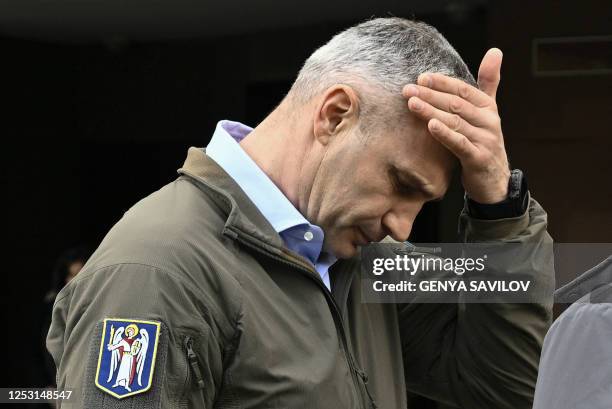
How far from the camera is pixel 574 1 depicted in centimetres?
434

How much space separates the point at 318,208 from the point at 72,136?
17.4 ft

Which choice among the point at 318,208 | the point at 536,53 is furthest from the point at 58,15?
the point at 318,208

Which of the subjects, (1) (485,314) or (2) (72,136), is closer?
(1) (485,314)

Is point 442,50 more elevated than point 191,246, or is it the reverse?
point 442,50

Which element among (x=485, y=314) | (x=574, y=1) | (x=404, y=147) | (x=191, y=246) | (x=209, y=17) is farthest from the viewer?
(x=209, y=17)

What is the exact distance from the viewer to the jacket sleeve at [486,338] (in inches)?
66.3

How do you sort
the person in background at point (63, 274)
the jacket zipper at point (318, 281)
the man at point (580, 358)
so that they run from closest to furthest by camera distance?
the man at point (580, 358)
the jacket zipper at point (318, 281)
the person in background at point (63, 274)

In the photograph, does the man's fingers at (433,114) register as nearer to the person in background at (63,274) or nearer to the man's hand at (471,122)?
the man's hand at (471,122)

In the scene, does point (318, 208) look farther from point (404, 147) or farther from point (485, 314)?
point (485, 314)

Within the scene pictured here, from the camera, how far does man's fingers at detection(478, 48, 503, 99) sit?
1.67 metres

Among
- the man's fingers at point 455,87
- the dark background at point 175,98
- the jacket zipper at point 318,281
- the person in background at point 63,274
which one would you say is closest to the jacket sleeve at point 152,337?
the jacket zipper at point 318,281

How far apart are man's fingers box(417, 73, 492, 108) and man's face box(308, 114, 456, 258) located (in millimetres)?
59

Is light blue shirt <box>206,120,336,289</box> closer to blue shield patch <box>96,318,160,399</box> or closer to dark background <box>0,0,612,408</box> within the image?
blue shield patch <box>96,318,160,399</box>

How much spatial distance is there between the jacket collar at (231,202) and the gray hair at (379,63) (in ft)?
0.62
